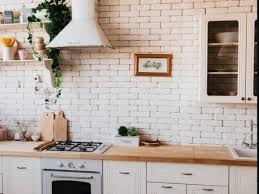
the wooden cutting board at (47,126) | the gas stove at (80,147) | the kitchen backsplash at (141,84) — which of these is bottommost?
the gas stove at (80,147)

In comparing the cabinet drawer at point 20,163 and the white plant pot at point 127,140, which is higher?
the white plant pot at point 127,140

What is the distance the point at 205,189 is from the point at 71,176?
118 cm

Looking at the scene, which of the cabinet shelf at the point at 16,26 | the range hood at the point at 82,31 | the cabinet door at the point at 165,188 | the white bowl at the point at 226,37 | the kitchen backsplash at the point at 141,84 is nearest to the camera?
the cabinet door at the point at 165,188

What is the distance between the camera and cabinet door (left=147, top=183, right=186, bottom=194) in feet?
9.63

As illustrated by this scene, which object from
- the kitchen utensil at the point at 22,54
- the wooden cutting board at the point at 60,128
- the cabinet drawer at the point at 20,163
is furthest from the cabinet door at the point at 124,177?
the kitchen utensil at the point at 22,54

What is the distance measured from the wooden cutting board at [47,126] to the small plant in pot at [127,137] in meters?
0.74

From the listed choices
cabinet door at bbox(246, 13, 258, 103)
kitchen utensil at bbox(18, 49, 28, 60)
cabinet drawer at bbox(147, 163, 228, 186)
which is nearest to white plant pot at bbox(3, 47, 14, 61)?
kitchen utensil at bbox(18, 49, 28, 60)

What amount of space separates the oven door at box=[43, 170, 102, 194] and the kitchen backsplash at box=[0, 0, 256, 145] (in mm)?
651

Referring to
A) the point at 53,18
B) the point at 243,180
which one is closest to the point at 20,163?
the point at 53,18

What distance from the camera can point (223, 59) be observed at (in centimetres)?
311

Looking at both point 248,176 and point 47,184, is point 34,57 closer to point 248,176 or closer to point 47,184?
point 47,184

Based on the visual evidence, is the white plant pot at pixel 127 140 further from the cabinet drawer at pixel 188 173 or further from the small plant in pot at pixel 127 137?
the cabinet drawer at pixel 188 173

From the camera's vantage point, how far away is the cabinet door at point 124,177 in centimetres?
300

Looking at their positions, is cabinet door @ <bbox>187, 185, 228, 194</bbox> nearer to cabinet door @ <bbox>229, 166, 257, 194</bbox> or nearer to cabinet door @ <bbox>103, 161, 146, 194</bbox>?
cabinet door @ <bbox>229, 166, 257, 194</bbox>
